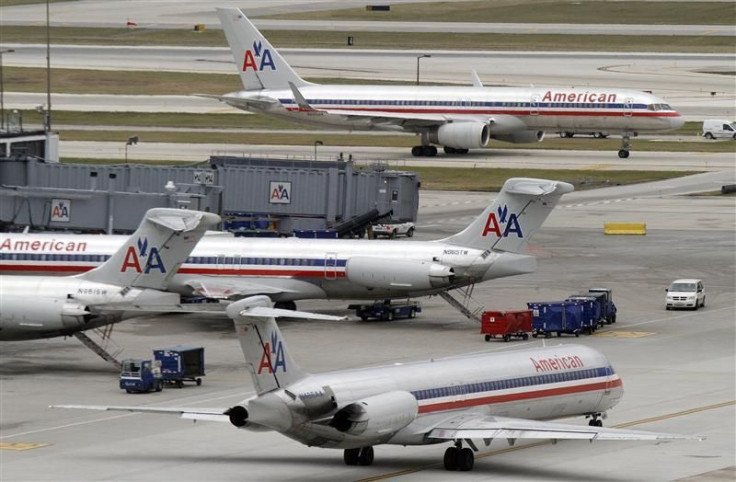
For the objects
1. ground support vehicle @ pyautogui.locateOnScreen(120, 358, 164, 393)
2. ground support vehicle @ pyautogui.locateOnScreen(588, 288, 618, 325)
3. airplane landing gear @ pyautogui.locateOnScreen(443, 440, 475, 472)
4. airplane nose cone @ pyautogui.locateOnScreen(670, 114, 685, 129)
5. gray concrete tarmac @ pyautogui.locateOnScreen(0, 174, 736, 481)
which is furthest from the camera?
airplane nose cone @ pyautogui.locateOnScreen(670, 114, 685, 129)

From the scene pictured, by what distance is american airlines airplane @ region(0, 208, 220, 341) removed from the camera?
59.1m

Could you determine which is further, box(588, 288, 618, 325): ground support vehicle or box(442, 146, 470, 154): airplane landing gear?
box(442, 146, 470, 154): airplane landing gear

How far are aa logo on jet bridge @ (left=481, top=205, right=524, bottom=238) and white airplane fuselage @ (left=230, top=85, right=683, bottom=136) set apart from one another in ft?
204

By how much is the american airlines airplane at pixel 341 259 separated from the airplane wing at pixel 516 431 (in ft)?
81.4

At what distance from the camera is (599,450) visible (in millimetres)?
47156

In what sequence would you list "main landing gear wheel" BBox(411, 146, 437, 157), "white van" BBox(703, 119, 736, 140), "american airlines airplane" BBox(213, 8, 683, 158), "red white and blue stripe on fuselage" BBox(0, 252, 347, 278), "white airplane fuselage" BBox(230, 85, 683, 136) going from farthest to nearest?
"white van" BBox(703, 119, 736, 140)
"main landing gear wheel" BBox(411, 146, 437, 157)
"american airlines airplane" BBox(213, 8, 683, 158)
"white airplane fuselage" BBox(230, 85, 683, 136)
"red white and blue stripe on fuselage" BBox(0, 252, 347, 278)

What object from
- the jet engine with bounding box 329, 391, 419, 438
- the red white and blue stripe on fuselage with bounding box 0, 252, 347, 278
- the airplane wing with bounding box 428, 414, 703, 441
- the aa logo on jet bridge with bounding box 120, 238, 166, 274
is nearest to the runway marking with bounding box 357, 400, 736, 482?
the airplane wing with bounding box 428, 414, 703, 441

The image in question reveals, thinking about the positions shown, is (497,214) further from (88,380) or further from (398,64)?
(398,64)

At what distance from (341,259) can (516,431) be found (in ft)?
94.3

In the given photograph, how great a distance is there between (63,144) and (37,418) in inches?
3397

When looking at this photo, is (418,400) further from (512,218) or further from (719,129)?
(719,129)

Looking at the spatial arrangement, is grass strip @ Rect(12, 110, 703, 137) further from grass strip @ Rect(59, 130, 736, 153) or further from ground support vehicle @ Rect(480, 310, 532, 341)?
ground support vehicle @ Rect(480, 310, 532, 341)

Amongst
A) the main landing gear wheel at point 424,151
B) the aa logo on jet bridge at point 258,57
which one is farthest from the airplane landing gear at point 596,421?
the aa logo on jet bridge at point 258,57

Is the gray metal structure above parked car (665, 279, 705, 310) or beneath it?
above
